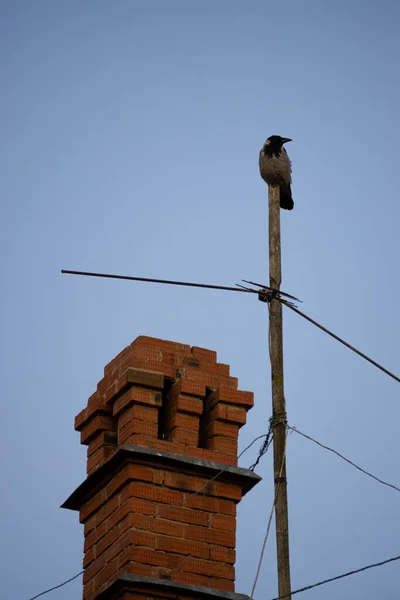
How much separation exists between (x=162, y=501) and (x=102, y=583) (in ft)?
2.43

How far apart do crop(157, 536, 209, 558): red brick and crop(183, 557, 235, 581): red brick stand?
50 millimetres

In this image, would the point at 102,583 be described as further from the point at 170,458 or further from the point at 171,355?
the point at 171,355

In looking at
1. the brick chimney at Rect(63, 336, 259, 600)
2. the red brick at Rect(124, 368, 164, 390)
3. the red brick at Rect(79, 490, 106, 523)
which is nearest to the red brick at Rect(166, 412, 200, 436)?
the brick chimney at Rect(63, 336, 259, 600)

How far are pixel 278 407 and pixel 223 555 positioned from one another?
1156 millimetres

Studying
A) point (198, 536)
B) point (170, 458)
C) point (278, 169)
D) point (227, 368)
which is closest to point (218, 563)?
point (198, 536)

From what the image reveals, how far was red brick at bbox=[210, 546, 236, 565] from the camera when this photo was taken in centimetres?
830

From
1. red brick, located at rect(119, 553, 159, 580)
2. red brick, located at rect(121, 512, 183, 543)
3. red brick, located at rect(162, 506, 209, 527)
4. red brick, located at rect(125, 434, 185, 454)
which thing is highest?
red brick, located at rect(125, 434, 185, 454)

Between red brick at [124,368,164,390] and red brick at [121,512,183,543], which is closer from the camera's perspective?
red brick at [121,512,183,543]

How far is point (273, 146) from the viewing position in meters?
10.2

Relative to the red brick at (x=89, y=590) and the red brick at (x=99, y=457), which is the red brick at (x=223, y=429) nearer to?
the red brick at (x=99, y=457)

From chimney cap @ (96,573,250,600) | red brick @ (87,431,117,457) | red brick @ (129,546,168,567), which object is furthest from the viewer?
red brick @ (87,431,117,457)

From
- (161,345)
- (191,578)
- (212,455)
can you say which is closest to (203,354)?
(161,345)

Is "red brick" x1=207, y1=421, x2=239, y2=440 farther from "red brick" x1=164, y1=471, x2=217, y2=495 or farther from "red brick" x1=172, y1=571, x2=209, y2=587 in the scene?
"red brick" x1=172, y1=571, x2=209, y2=587

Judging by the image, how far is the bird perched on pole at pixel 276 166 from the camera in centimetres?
997
